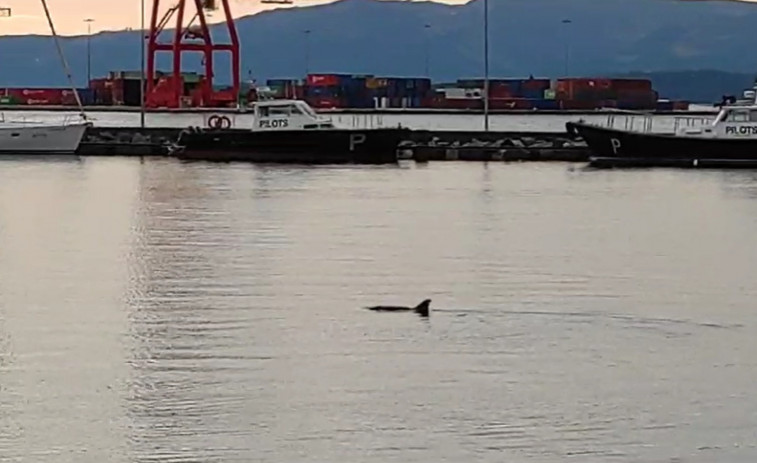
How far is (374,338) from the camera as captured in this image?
11539 mm

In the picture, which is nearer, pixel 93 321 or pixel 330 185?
pixel 93 321

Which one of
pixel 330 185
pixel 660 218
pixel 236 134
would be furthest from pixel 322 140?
pixel 660 218

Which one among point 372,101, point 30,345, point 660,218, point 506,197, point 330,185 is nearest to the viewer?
point 30,345

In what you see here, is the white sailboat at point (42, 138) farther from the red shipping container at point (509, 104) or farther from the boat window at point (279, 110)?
the red shipping container at point (509, 104)

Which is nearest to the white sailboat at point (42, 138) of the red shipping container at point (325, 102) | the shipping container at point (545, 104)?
the red shipping container at point (325, 102)

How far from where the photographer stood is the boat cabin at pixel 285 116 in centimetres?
3941

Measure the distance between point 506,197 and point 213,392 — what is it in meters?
18.6

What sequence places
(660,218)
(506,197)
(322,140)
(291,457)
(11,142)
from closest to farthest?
(291,457) → (660,218) → (506,197) → (322,140) → (11,142)

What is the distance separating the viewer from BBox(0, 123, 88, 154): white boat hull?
45000 mm

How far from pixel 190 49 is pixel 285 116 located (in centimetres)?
3067

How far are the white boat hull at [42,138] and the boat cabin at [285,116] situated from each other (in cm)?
750

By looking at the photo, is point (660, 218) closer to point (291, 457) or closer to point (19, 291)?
point (19, 291)

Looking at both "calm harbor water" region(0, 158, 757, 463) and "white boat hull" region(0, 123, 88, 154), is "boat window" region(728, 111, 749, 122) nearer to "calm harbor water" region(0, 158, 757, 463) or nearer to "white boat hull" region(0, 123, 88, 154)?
"calm harbor water" region(0, 158, 757, 463)

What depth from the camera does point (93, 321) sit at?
12.2 meters
